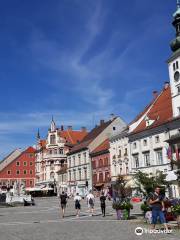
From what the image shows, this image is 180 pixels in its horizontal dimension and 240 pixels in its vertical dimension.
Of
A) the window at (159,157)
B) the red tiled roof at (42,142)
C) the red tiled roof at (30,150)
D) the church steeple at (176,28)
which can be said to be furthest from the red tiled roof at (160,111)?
the red tiled roof at (30,150)

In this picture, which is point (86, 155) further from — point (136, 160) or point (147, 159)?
point (147, 159)

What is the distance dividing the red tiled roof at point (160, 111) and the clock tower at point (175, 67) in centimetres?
187

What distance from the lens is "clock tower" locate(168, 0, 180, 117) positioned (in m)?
49.1

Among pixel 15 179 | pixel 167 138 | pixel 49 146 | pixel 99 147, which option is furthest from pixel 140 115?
pixel 15 179

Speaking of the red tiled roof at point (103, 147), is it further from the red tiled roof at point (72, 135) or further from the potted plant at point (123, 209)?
the potted plant at point (123, 209)

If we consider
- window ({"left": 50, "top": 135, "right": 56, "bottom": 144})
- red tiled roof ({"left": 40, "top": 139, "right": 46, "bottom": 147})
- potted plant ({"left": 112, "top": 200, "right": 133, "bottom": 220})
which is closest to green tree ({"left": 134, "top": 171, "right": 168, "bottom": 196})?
potted plant ({"left": 112, "top": 200, "right": 133, "bottom": 220})

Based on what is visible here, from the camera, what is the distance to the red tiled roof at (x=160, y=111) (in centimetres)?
5262

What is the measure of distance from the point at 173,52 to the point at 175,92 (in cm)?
473

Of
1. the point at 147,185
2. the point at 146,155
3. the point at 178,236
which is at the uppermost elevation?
the point at 146,155

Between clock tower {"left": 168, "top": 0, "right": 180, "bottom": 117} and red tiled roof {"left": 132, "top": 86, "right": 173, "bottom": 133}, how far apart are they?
6.12 feet

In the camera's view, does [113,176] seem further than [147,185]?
Yes

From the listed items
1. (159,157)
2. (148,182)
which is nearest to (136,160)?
(159,157)

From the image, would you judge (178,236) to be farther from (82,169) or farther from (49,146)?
(49,146)

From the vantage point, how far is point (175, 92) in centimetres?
5034
